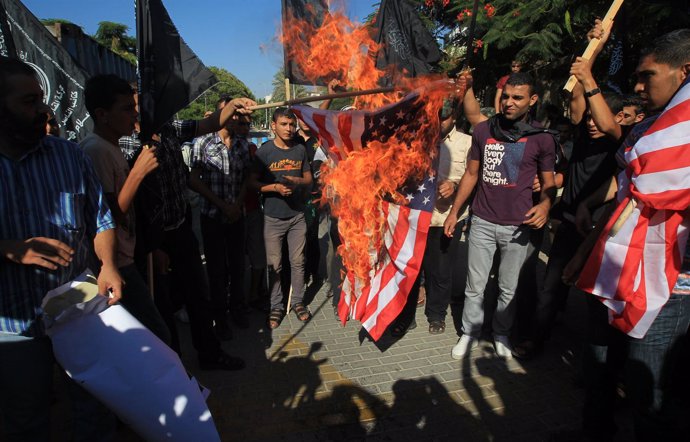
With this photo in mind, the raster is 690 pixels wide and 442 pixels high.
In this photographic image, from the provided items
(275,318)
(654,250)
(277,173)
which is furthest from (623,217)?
(275,318)

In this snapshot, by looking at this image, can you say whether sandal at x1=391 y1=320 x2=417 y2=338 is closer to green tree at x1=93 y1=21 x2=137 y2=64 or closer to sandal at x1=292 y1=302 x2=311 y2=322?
sandal at x1=292 y1=302 x2=311 y2=322

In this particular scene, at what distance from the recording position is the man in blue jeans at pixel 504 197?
387cm

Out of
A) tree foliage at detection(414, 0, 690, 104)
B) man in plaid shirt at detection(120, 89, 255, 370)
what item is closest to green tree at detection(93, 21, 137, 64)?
tree foliage at detection(414, 0, 690, 104)

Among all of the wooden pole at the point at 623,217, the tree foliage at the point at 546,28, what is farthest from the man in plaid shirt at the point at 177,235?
the tree foliage at the point at 546,28

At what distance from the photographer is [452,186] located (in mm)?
4750

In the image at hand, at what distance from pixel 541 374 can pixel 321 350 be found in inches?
83.8

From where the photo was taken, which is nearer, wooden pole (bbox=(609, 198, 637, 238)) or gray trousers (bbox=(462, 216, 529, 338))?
wooden pole (bbox=(609, 198, 637, 238))

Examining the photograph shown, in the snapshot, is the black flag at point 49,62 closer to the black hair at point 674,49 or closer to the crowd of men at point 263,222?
the crowd of men at point 263,222

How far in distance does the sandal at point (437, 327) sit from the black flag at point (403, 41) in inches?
108

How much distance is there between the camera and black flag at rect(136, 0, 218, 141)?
9.09 ft

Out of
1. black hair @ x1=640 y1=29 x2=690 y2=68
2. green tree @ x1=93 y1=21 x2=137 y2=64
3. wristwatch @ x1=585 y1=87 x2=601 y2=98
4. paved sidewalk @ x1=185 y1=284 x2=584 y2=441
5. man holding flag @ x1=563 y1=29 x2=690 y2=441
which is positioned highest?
green tree @ x1=93 y1=21 x2=137 y2=64

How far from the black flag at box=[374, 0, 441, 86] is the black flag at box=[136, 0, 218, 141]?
1.91m

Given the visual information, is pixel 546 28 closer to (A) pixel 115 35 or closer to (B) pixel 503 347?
(B) pixel 503 347

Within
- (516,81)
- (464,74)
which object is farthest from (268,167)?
(516,81)
